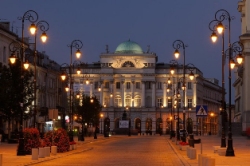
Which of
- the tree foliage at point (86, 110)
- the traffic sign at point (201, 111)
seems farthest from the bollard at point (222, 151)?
the tree foliage at point (86, 110)

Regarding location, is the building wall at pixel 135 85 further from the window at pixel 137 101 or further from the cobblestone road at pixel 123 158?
the cobblestone road at pixel 123 158

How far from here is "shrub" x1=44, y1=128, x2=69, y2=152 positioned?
4222 centimetres

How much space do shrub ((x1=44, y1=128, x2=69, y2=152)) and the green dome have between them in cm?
13233

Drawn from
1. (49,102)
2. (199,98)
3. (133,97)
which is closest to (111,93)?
(133,97)

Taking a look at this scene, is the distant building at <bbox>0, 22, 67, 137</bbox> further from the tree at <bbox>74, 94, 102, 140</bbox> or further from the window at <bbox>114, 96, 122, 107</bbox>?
the window at <bbox>114, 96, 122, 107</bbox>

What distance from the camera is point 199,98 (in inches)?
7126

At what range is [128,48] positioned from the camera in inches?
7052

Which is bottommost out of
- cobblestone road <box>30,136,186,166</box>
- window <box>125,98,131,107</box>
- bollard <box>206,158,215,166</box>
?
cobblestone road <box>30,136,186,166</box>

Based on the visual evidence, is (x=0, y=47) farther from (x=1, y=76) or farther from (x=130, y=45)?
(x=130, y=45)

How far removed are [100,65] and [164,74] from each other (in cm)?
1695

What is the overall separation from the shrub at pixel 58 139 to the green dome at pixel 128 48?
132 metres

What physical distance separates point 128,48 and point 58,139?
136 m

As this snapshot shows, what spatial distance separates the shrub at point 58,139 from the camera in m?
42.2

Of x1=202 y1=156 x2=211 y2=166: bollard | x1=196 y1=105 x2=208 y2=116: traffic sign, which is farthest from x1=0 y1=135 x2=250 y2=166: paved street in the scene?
x1=202 y1=156 x2=211 y2=166: bollard
